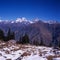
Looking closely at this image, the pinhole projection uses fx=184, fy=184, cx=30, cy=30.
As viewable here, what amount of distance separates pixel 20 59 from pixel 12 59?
1.70ft

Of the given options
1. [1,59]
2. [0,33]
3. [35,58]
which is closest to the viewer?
[35,58]

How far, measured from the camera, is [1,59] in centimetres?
1012

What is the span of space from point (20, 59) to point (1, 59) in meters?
1.06

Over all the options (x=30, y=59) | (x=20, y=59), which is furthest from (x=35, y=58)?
(x=20, y=59)

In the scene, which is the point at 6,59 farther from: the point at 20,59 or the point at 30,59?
the point at 30,59

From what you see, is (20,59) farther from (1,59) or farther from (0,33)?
(0,33)

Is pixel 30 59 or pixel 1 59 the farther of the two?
pixel 1 59

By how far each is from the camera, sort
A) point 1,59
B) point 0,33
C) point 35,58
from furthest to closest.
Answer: point 0,33
point 1,59
point 35,58

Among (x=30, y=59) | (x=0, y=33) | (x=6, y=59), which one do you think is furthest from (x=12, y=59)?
(x=0, y=33)

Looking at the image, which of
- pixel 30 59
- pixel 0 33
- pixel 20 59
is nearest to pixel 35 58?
pixel 30 59

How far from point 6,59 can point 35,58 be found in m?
2.16

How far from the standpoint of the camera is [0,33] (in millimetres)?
70438

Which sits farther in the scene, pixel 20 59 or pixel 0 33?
pixel 0 33

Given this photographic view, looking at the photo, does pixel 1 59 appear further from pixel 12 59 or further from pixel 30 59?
pixel 30 59
